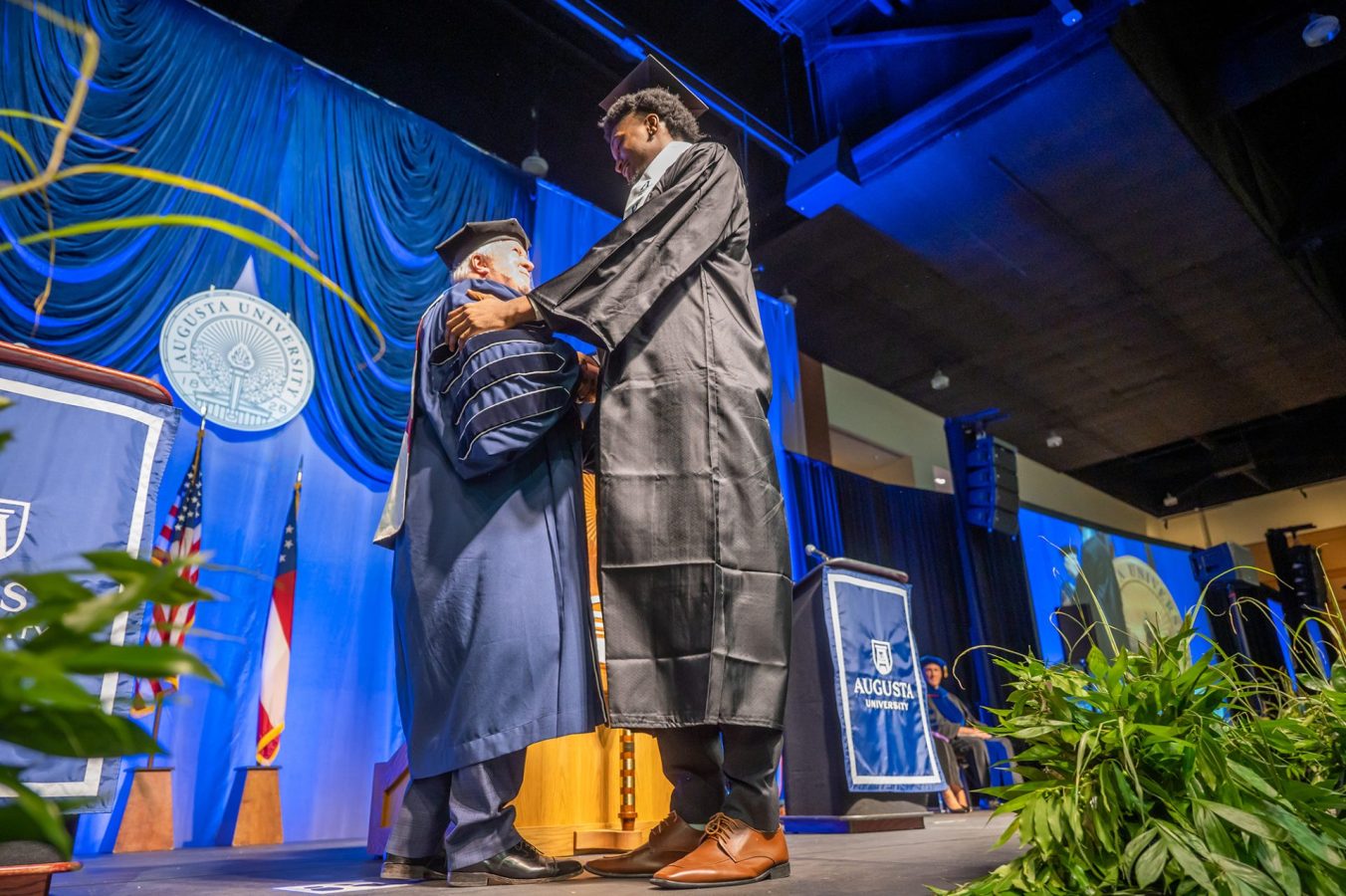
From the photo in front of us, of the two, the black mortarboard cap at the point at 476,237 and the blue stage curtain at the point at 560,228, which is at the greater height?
the blue stage curtain at the point at 560,228

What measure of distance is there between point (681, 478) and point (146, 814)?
9.33 feet

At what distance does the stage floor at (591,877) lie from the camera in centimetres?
121

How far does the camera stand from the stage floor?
3.97 ft

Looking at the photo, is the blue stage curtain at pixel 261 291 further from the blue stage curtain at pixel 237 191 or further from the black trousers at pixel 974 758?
the black trousers at pixel 974 758

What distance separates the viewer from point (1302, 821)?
808mm

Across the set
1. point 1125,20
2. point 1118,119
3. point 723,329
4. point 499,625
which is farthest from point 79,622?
point 1118,119

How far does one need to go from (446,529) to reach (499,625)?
20 centimetres

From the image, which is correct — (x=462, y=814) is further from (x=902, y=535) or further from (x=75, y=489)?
(x=902, y=535)

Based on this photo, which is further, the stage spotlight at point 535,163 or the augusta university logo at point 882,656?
the stage spotlight at point 535,163

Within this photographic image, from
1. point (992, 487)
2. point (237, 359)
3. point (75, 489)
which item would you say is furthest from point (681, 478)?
point (992, 487)

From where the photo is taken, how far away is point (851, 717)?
3.15 meters

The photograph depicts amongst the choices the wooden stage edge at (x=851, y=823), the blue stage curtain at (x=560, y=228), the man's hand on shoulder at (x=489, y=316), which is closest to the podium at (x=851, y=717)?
the wooden stage edge at (x=851, y=823)

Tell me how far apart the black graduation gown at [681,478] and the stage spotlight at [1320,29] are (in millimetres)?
4739

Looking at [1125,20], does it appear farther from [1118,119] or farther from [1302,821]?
[1302,821]
